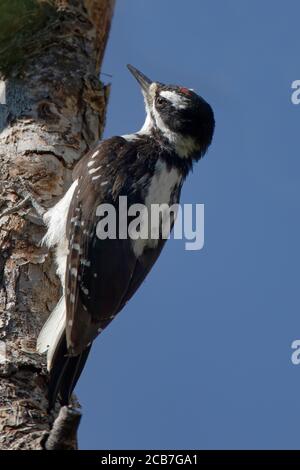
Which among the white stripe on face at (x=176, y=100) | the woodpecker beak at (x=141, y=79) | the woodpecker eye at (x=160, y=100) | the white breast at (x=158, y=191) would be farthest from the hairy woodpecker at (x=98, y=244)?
the woodpecker beak at (x=141, y=79)

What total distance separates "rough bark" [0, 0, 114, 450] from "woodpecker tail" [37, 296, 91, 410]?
0.16ft

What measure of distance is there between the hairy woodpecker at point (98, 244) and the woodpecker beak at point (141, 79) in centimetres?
46

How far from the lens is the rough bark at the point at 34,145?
4430mm

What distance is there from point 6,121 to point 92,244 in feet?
2.76

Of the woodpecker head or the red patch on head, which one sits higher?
the red patch on head

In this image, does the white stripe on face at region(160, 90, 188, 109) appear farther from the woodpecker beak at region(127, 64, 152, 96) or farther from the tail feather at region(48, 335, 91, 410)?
the tail feather at region(48, 335, 91, 410)

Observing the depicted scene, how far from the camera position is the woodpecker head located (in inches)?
227

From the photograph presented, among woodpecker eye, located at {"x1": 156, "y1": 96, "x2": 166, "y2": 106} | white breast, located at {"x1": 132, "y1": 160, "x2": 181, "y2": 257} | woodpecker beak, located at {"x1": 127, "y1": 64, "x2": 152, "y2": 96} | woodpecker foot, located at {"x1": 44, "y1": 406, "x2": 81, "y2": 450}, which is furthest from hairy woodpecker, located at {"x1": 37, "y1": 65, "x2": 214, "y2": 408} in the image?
woodpecker foot, located at {"x1": 44, "y1": 406, "x2": 81, "y2": 450}

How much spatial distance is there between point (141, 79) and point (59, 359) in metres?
2.12

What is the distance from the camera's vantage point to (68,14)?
5.88 meters

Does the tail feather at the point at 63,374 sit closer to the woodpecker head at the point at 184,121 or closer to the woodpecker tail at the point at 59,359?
the woodpecker tail at the point at 59,359

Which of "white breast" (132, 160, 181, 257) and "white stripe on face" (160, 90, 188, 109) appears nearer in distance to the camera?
"white breast" (132, 160, 181, 257)

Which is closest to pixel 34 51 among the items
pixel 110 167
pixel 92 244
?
pixel 110 167
